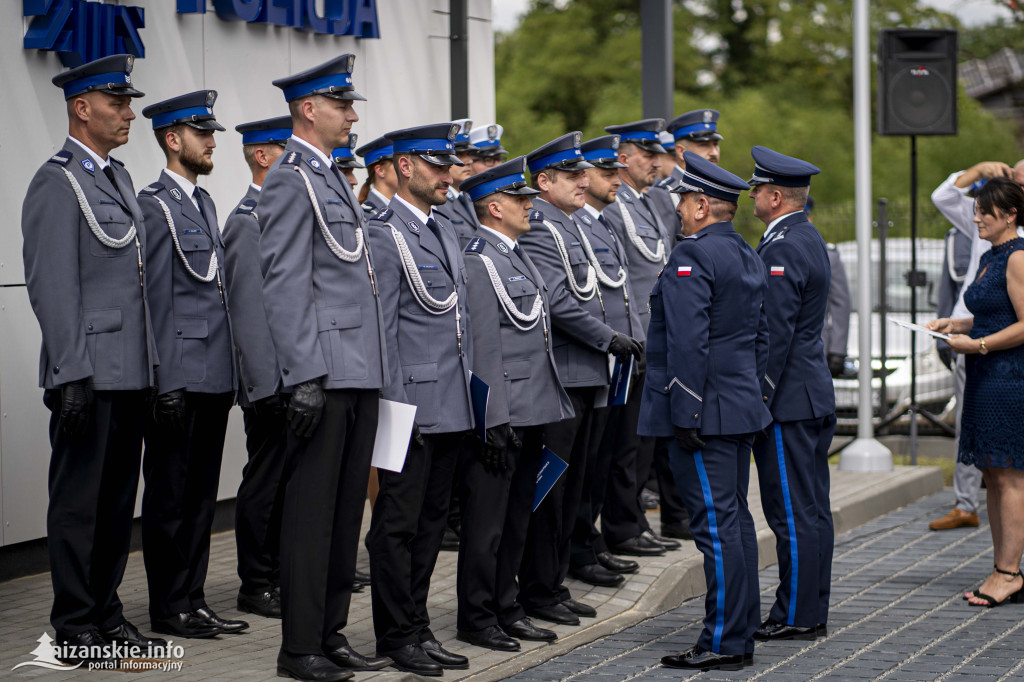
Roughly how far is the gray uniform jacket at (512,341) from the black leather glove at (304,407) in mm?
1055

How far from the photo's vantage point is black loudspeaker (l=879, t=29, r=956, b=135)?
1214cm

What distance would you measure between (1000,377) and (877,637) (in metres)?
1.62

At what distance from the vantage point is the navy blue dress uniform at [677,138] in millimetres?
8844

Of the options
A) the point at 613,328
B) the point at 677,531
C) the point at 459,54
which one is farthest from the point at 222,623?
the point at 459,54

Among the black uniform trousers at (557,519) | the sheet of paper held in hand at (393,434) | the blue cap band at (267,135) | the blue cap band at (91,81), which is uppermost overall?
the blue cap band at (91,81)

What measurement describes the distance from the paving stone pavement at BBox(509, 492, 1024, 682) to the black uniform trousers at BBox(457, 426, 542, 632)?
0.37 meters

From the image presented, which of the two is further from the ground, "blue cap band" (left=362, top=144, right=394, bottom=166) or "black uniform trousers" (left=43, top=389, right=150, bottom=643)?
"blue cap band" (left=362, top=144, right=394, bottom=166)

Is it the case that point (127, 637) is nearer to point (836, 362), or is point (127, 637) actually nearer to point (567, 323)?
point (567, 323)

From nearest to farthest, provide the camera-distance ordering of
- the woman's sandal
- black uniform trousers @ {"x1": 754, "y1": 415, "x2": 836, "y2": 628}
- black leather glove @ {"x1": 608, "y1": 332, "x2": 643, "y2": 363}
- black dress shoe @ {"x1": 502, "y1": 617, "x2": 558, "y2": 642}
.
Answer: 1. black dress shoe @ {"x1": 502, "y1": 617, "x2": 558, "y2": 642}
2. black uniform trousers @ {"x1": 754, "y1": 415, "x2": 836, "y2": 628}
3. black leather glove @ {"x1": 608, "y1": 332, "x2": 643, "y2": 363}
4. the woman's sandal

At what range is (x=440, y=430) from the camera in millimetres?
5855

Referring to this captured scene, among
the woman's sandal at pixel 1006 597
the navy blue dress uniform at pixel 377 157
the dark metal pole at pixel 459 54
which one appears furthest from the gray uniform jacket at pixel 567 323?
the dark metal pole at pixel 459 54

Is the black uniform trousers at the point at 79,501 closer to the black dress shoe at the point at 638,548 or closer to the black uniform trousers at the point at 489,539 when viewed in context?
the black uniform trousers at the point at 489,539

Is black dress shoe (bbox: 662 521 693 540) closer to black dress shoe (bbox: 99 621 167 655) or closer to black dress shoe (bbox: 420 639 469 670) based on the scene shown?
black dress shoe (bbox: 420 639 469 670)

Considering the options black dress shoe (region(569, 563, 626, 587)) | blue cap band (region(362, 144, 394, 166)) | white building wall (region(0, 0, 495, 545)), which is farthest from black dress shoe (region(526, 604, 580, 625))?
white building wall (region(0, 0, 495, 545))
